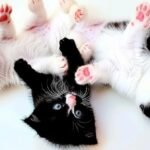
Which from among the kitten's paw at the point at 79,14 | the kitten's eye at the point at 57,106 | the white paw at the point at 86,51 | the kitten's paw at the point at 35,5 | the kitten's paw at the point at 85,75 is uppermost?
the kitten's paw at the point at 35,5

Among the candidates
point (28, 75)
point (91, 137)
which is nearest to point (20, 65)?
point (28, 75)

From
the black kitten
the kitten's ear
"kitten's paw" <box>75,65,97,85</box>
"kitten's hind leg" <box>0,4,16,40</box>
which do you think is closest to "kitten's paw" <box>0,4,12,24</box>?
"kitten's hind leg" <box>0,4,16,40</box>

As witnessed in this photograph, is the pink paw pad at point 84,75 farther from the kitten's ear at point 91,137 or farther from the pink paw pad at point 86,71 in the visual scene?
the kitten's ear at point 91,137

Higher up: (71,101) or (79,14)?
(79,14)

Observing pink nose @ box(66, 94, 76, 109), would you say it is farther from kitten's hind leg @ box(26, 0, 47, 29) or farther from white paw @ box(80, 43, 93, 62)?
kitten's hind leg @ box(26, 0, 47, 29)

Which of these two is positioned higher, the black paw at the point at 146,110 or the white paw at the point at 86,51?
the white paw at the point at 86,51

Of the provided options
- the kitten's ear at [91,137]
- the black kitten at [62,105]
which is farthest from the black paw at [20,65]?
the kitten's ear at [91,137]

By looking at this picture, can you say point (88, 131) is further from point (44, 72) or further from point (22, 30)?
point (22, 30)

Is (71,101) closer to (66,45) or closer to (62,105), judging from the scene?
(62,105)
